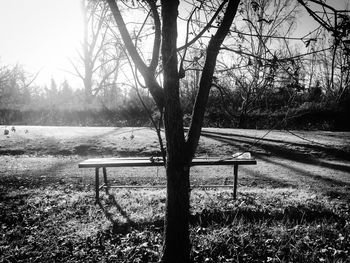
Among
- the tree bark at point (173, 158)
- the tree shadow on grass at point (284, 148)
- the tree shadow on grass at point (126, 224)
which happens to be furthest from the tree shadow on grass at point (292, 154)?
the tree bark at point (173, 158)

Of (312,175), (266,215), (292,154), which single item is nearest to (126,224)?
(266,215)

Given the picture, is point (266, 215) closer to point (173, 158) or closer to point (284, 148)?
point (173, 158)

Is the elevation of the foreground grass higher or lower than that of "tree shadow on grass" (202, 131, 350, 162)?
lower

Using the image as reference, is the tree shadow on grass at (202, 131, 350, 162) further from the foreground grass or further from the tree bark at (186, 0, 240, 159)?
the tree bark at (186, 0, 240, 159)

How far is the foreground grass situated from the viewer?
3.52 meters

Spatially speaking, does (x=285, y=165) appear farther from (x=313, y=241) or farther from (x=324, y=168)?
(x=313, y=241)

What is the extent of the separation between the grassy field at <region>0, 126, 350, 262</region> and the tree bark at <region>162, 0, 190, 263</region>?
0.64 metres

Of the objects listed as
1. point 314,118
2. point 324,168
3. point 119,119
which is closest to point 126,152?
point 324,168

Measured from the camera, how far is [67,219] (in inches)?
184

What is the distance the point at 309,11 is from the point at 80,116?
21015 mm

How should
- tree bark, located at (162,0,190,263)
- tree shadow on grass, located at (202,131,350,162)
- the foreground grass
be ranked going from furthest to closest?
tree shadow on grass, located at (202,131,350,162) → the foreground grass → tree bark, located at (162,0,190,263)

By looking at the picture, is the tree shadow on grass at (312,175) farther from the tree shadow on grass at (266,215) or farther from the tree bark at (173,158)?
the tree bark at (173,158)

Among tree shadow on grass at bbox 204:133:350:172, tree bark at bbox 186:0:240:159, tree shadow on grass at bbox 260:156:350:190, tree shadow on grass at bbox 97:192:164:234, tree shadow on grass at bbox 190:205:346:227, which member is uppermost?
tree bark at bbox 186:0:240:159

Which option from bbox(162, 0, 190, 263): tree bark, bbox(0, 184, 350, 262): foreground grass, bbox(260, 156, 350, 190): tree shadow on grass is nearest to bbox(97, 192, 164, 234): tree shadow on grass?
bbox(0, 184, 350, 262): foreground grass
